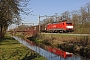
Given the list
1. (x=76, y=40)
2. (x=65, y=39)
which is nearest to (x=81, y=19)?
(x=65, y=39)

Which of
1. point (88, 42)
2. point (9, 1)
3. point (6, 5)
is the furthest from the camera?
point (88, 42)

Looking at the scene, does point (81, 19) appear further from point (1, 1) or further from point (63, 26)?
point (1, 1)

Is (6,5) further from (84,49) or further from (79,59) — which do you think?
(84,49)

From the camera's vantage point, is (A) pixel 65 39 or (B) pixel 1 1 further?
(A) pixel 65 39

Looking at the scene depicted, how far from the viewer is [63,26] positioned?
50.8 meters

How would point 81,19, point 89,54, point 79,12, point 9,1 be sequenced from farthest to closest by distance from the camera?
point 79,12 < point 81,19 < point 89,54 < point 9,1

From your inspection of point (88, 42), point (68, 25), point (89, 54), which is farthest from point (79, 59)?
point (68, 25)

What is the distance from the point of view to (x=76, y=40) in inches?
1144

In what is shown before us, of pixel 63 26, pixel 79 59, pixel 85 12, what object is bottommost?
pixel 79 59

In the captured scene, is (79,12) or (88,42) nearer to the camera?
(88,42)

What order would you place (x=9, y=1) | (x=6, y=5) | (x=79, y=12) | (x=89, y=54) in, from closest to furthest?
(x=9, y=1)
(x=6, y=5)
(x=89, y=54)
(x=79, y=12)

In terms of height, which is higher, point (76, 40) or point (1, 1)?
point (1, 1)

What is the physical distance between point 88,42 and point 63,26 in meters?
25.8

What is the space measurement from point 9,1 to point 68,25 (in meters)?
38.6
